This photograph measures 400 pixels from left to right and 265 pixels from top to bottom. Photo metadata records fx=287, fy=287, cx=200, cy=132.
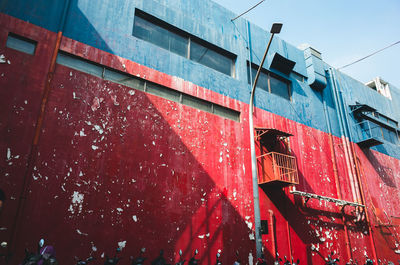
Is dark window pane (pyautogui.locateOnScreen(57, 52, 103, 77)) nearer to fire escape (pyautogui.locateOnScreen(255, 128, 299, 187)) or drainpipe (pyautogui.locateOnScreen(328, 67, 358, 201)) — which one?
fire escape (pyautogui.locateOnScreen(255, 128, 299, 187))

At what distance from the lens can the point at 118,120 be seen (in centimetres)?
978

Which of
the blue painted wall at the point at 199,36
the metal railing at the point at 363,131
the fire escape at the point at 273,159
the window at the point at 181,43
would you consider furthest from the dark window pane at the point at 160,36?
the metal railing at the point at 363,131

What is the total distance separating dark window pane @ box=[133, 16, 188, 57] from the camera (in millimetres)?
11837

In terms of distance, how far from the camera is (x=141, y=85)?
10.9 meters

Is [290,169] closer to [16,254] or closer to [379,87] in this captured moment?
[16,254]

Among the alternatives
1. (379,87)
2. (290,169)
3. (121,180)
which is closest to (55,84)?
(121,180)

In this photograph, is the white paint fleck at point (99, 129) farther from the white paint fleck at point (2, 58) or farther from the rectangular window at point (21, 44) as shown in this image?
the white paint fleck at point (2, 58)

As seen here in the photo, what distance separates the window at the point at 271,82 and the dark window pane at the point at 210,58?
1.29 m

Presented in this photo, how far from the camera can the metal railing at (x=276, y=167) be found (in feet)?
41.2

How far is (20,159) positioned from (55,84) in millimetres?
2583

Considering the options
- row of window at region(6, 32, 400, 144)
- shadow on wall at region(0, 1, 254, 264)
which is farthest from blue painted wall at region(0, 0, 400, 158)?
row of window at region(6, 32, 400, 144)

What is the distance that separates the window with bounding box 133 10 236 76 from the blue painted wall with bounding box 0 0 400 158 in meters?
0.27

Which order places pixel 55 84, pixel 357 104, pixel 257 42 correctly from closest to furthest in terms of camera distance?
pixel 55 84
pixel 257 42
pixel 357 104

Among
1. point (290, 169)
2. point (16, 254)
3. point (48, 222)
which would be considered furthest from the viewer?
point (290, 169)
